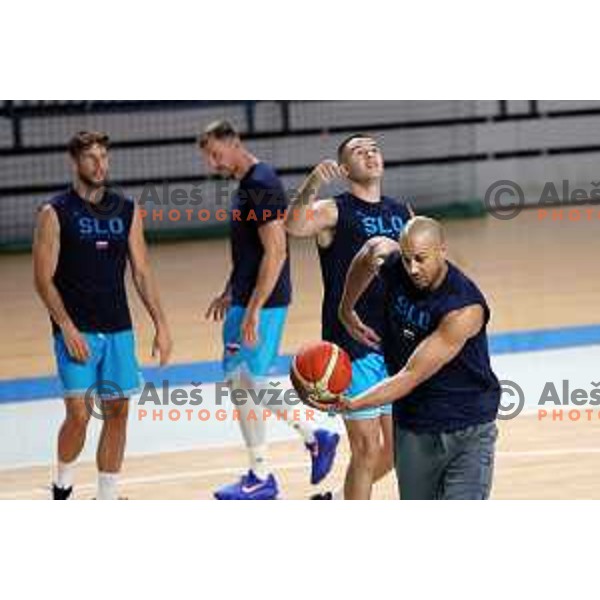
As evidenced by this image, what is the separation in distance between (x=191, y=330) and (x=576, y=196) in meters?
2.12

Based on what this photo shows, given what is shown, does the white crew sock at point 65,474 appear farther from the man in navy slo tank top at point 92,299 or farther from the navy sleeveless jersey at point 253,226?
the navy sleeveless jersey at point 253,226

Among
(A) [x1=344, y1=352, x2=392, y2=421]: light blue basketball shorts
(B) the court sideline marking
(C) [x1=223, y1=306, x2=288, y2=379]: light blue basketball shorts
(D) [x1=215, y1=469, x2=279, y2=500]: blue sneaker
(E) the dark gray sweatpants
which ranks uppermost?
(C) [x1=223, y1=306, x2=288, y2=379]: light blue basketball shorts

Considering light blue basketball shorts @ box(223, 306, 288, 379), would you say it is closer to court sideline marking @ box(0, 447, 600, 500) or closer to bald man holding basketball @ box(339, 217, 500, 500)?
court sideline marking @ box(0, 447, 600, 500)

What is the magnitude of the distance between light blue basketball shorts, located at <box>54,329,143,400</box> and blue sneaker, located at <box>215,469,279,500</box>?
655 millimetres

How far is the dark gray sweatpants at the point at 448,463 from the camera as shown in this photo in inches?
293

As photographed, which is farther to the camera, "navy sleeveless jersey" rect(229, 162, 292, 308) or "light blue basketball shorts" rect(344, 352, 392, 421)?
"navy sleeveless jersey" rect(229, 162, 292, 308)

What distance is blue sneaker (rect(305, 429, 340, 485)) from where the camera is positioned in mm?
8781

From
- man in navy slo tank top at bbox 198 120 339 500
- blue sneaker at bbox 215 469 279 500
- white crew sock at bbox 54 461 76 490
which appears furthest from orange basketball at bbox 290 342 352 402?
white crew sock at bbox 54 461 76 490

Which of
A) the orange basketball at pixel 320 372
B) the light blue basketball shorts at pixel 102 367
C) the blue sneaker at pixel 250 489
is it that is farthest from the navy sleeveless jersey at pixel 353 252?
the light blue basketball shorts at pixel 102 367

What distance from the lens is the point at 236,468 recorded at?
879 cm

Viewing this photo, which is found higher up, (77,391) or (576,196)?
(576,196)
